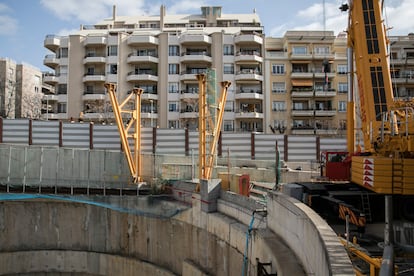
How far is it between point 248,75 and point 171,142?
61.2 feet

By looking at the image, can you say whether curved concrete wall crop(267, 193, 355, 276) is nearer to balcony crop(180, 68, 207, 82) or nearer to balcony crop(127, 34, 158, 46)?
balcony crop(180, 68, 207, 82)

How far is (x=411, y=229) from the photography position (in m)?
9.12

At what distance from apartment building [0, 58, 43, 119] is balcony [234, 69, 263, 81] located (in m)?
31.4

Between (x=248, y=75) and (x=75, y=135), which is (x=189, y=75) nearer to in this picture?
(x=248, y=75)

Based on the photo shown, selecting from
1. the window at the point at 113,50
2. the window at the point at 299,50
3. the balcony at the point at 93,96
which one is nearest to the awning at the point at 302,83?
the window at the point at 299,50

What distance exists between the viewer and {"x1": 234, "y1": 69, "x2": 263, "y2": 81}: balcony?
136 feet

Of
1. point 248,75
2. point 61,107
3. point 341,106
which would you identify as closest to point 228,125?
point 248,75

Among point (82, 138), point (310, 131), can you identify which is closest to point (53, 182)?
point (82, 138)

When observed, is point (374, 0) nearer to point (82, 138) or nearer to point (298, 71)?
point (82, 138)

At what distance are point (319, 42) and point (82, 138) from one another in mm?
30801

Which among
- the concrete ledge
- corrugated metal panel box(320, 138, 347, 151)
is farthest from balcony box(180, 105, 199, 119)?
the concrete ledge

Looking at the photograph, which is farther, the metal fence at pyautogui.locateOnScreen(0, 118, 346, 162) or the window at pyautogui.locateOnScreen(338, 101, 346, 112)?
the window at pyautogui.locateOnScreen(338, 101, 346, 112)

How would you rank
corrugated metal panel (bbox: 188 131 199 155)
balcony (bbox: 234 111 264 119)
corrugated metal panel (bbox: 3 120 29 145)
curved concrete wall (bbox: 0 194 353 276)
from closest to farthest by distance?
1. curved concrete wall (bbox: 0 194 353 276)
2. corrugated metal panel (bbox: 188 131 199 155)
3. corrugated metal panel (bbox: 3 120 29 145)
4. balcony (bbox: 234 111 264 119)

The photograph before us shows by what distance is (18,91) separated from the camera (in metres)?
59.1
